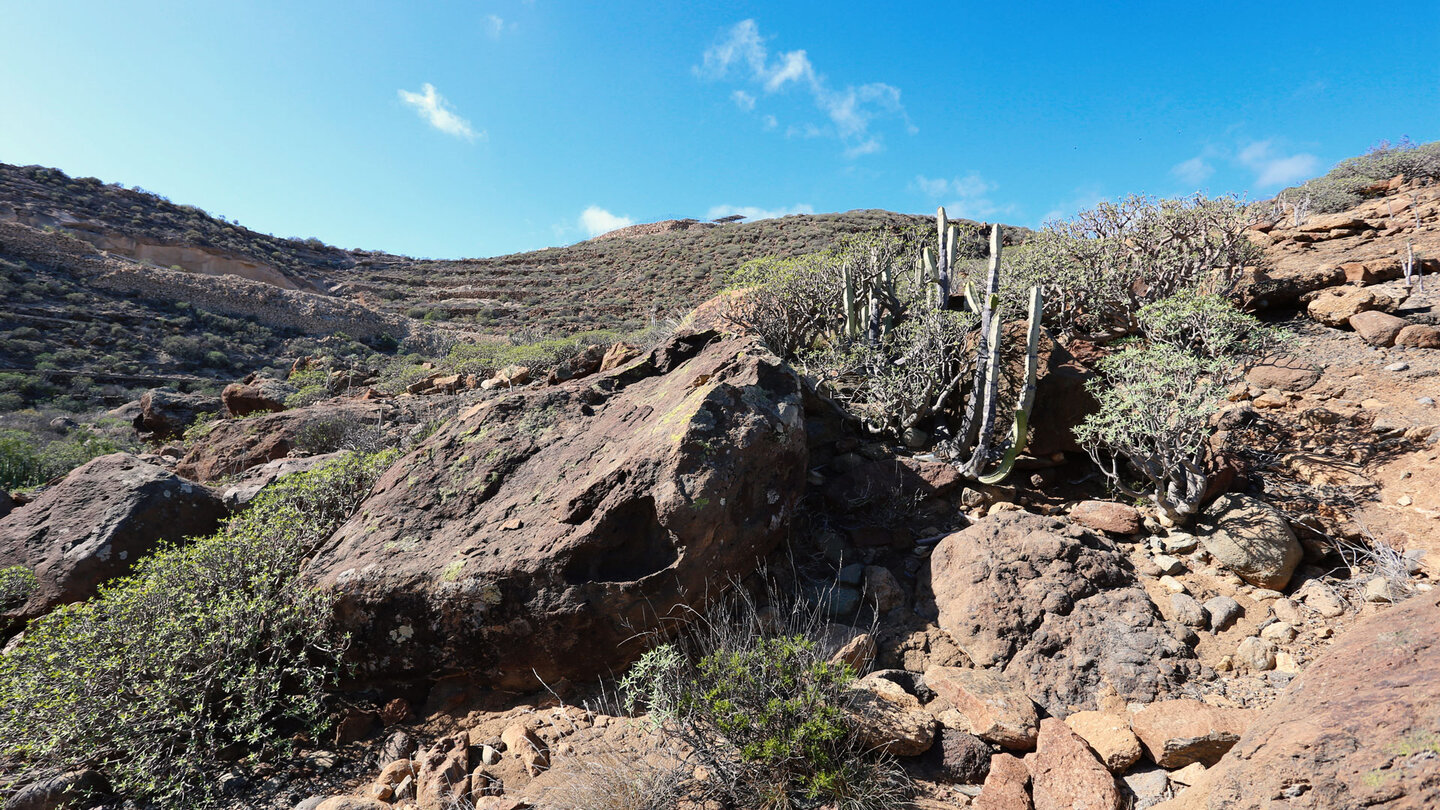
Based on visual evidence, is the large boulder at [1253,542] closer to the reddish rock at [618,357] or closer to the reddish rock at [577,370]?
the reddish rock at [618,357]

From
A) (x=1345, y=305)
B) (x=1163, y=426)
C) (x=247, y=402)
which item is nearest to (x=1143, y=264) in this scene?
(x=1345, y=305)

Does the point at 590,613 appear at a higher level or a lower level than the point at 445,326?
lower

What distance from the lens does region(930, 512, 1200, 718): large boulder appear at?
9.43 feet

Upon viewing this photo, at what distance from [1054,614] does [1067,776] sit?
975mm

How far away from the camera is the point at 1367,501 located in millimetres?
3604

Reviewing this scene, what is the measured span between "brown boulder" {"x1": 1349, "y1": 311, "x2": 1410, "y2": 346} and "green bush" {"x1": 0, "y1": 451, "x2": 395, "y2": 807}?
834 cm

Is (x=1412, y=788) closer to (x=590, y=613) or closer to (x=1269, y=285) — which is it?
(x=590, y=613)

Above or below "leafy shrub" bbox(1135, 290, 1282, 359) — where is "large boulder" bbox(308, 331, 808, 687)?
below

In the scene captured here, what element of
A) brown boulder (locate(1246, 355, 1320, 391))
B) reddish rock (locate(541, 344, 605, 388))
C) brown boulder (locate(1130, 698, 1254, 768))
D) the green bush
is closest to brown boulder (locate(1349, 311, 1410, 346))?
brown boulder (locate(1246, 355, 1320, 391))

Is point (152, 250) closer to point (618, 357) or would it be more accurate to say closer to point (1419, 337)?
point (618, 357)

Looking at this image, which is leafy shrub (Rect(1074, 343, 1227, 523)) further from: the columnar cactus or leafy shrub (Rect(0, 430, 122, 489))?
leafy shrub (Rect(0, 430, 122, 489))

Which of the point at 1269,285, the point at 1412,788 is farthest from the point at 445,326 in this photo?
the point at 1412,788

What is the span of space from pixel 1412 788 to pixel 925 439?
3534 millimetres

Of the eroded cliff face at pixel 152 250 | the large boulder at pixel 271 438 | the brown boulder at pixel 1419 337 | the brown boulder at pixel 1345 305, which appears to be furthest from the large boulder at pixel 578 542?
the eroded cliff face at pixel 152 250
